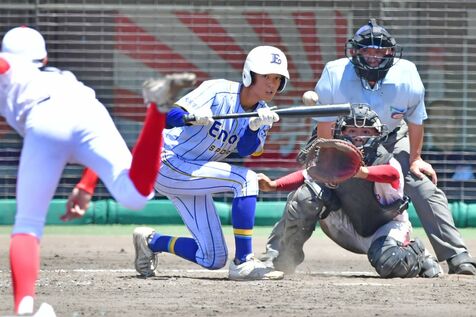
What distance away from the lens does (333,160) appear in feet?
23.2

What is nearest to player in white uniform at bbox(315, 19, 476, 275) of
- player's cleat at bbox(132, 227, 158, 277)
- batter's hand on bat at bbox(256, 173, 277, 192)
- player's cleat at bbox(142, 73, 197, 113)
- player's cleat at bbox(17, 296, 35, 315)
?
batter's hand on bat at bbox(256, 173, 277, 192)

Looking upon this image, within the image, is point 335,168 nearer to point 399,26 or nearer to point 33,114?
point 33,114

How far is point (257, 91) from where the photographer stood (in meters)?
7.16

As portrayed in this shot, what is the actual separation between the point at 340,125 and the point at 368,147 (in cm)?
22

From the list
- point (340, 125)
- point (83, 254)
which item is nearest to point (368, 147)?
point (340, 125)

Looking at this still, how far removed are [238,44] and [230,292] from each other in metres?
4.92

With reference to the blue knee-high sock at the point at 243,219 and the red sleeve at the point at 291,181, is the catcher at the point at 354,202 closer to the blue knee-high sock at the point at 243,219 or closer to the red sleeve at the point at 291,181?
the red sleeve at the point at 291,181

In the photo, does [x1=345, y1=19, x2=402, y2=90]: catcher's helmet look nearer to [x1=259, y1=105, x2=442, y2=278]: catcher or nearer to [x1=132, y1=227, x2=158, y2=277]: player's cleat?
[x1=259, y1=105, x2=442, y2=278]: catcher

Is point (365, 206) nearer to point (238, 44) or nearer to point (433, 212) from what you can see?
point (433, 212)

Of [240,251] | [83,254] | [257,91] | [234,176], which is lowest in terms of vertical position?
[83,254]

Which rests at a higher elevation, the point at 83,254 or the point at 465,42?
the point at 465,42

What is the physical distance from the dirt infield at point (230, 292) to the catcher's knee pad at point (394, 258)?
0.08 meters

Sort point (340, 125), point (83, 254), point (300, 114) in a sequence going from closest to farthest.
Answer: point (300, 114), point (340, 125), point (83, 254)

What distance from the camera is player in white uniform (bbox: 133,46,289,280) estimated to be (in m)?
7.05
